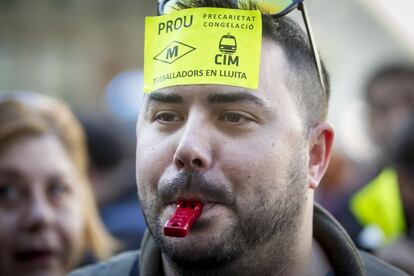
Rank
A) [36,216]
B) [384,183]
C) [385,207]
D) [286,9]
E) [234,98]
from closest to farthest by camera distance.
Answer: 1. [234,98]
2. [286,9]
3. [36,216]
4. [385,207]
5. [384,183]

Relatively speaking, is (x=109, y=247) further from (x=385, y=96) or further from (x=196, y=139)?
(x=385, y=96)

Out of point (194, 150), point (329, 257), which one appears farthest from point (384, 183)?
point (194, 150)

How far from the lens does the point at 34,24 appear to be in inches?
690

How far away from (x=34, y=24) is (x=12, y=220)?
14255mm

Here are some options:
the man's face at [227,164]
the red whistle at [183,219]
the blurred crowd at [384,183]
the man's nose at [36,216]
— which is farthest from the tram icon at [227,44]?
the blurred crowd at [384,183]

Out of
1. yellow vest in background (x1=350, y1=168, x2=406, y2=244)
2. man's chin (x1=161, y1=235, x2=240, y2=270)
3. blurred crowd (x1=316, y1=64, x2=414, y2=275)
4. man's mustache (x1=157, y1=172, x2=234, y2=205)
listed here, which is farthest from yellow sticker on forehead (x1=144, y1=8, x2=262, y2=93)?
yellow vest in background (x1=350, y1=168, x2=406, y2=244)

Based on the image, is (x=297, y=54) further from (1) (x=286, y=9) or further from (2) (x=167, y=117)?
(2) (x=167, y=117)

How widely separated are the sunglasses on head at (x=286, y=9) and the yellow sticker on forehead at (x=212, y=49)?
77 millimetres

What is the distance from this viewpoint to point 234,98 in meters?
2.79

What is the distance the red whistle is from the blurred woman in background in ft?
4.24

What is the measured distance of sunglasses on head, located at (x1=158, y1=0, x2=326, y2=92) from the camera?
114 inches

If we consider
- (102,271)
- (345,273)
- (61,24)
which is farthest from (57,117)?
(61,24)

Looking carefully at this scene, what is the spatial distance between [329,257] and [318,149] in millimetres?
401

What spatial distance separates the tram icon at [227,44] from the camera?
2828 mm
